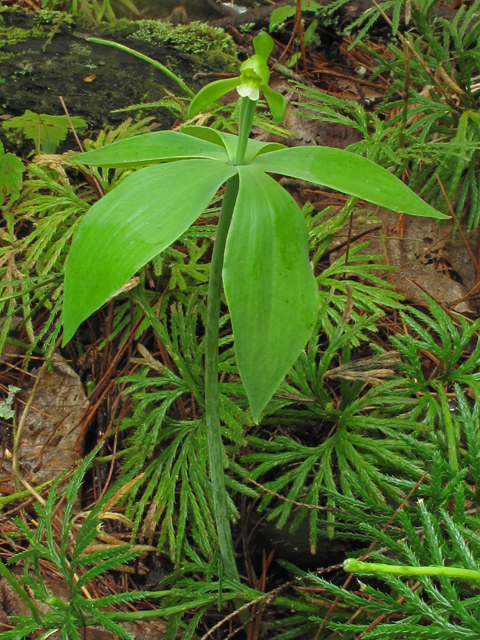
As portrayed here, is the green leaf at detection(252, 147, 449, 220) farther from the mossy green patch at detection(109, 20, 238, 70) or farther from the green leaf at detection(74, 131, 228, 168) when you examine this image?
the mossy green patch at detection(109, 20, 238, 70)

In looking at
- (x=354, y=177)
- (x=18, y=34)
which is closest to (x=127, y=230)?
(x=354, y=177)

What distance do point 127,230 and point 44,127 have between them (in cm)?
186

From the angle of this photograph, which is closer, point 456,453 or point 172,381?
point 456,453

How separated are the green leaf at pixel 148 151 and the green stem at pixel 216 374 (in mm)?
113

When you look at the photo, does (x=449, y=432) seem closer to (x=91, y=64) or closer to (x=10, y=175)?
(x=10, y=175)

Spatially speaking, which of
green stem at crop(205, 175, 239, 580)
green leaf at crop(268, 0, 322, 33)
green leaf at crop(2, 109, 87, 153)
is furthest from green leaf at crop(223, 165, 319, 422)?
green leaf at crop(268, 0, 322, 33)

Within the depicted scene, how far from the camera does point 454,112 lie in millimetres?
2375

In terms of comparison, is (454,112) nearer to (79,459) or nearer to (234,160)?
(234,160)

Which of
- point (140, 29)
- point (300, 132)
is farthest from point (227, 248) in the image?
point (140, 29)

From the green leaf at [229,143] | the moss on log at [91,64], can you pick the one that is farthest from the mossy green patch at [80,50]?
the green leaf at [229,143]

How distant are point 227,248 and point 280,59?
119 inches

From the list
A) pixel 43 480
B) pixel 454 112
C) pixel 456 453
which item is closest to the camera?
pixel 456 453

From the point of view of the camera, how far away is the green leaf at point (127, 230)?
0.84 metres

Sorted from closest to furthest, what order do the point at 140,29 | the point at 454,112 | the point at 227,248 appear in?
the point at 227,248, the point at 454,112, the point at 140,29
